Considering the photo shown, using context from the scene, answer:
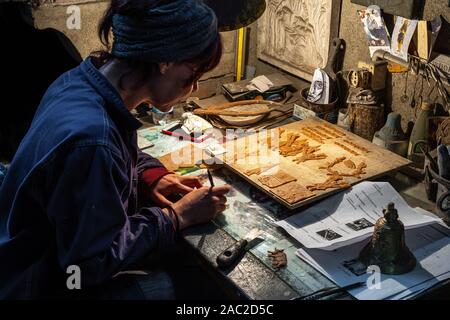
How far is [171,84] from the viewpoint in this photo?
5.28ft

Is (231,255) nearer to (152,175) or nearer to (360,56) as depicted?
(152,175)

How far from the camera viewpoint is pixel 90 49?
2.86 m

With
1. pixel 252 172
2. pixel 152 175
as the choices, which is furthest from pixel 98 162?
pixel 252 172

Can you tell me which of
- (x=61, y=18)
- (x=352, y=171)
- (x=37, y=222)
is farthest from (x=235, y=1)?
(x=61, y=18)

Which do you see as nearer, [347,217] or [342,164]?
[347,217]

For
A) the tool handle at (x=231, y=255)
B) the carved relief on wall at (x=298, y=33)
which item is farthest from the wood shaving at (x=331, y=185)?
the carved relief on wall at (x=298, y=33)

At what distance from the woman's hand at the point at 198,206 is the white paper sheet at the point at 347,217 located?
0.73 feet

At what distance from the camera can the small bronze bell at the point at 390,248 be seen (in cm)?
157

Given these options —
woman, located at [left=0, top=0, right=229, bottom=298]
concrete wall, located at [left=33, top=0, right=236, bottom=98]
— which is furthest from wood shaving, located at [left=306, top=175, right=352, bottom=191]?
concrete wall, located at [left=33, top=0, right=236, bottom=98]

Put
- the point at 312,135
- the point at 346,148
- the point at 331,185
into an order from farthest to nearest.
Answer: the point at 312,135
the point at 346,148
the point at 331,185

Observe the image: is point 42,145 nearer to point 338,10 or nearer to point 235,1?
point 235,1

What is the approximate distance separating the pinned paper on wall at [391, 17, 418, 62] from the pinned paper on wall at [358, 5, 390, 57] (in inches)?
1.6

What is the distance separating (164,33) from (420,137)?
1.20 metres

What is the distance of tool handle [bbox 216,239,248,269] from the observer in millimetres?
1587
